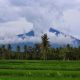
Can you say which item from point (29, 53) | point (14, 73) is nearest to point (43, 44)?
point (29, 53)

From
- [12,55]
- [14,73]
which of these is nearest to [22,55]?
[12,55]

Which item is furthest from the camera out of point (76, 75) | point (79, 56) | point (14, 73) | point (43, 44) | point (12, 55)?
point (12, 55)

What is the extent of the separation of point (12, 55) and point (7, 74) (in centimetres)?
13706

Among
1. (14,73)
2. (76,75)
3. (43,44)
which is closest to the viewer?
(76,75)

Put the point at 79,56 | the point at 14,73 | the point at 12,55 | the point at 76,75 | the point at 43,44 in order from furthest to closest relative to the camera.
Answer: the point at 12,55 < the point at 79,56 < the point at 43,44 < the point at 14,73 < the point at 76,75

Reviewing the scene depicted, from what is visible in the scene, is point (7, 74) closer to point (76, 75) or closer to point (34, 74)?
point (34, 74)

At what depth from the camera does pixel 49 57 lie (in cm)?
17925

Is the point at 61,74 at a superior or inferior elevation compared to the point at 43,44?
inferior

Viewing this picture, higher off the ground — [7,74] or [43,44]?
[43,44]

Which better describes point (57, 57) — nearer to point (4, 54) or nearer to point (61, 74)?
point (4, 54)

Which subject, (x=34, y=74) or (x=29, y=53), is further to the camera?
(x=29, y=53)

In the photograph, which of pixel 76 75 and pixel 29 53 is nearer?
pixel 76 75

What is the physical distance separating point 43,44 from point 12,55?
41.1 meters

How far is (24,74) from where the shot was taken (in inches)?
1896
